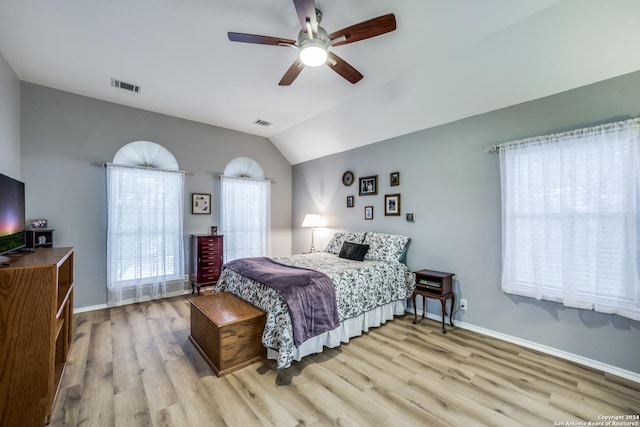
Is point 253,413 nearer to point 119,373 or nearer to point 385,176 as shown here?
point 119,373

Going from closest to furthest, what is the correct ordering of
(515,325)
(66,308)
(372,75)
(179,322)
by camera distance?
1. (66,308)
2. (515,325)
3. (372,75)
4. (179,322)

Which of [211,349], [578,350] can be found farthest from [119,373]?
[578,350]

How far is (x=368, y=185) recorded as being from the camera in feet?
14.5

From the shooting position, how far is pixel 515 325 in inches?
113

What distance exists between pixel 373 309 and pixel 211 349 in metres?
1.81

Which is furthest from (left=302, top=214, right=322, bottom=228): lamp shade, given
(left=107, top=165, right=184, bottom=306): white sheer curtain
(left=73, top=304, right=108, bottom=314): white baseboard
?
(left=73, top=304, right=108, bottom=314): white baseboard

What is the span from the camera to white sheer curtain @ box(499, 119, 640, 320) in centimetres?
220

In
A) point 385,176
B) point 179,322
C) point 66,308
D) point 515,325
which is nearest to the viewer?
point 66,308

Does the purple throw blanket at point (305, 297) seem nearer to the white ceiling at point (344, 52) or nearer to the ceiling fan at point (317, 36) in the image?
the ceiling fan at point (317, 36)

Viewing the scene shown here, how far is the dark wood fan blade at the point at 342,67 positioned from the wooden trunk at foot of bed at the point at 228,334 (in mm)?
2318

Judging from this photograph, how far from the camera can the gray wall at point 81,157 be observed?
11.3 ft

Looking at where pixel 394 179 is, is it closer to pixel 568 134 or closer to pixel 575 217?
pixel 568 134

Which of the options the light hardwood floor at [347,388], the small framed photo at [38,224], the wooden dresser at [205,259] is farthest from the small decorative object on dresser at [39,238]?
the wooden dresser at [205,259]

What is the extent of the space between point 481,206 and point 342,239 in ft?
6.87
